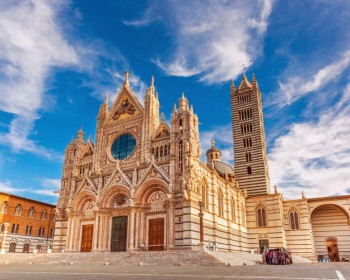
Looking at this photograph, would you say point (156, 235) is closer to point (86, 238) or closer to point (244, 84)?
point (86, 238)

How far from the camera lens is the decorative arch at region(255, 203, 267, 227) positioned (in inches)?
1651

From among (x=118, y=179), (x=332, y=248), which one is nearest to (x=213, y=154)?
(x=332, y=248)

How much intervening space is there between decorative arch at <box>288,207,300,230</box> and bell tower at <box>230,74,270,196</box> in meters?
4.12

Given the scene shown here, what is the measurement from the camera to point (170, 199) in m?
29.1

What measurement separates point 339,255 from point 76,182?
34596mm

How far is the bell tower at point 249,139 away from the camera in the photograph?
45.4m

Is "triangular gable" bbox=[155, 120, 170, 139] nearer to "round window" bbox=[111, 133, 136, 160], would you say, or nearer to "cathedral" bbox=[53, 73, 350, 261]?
"cathedral" bbox=[53, 73, 350, 261]

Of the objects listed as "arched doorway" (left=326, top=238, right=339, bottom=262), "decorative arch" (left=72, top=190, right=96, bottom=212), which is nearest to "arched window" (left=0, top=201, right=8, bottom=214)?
"decorative arch" (left=72, top=190, right=96, bottom=212)

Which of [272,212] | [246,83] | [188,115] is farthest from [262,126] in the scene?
[188,115]

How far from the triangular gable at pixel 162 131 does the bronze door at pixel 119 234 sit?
9.14m

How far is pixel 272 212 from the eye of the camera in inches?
1630

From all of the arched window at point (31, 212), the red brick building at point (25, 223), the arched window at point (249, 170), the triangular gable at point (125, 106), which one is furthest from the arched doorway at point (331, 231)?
the arched window at point (31, 212)

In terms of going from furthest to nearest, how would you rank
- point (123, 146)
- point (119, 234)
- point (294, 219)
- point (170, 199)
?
point (294, 219), point (123, 146), point (119, 234), point (170, 199)

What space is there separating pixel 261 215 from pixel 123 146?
20.6 metres
